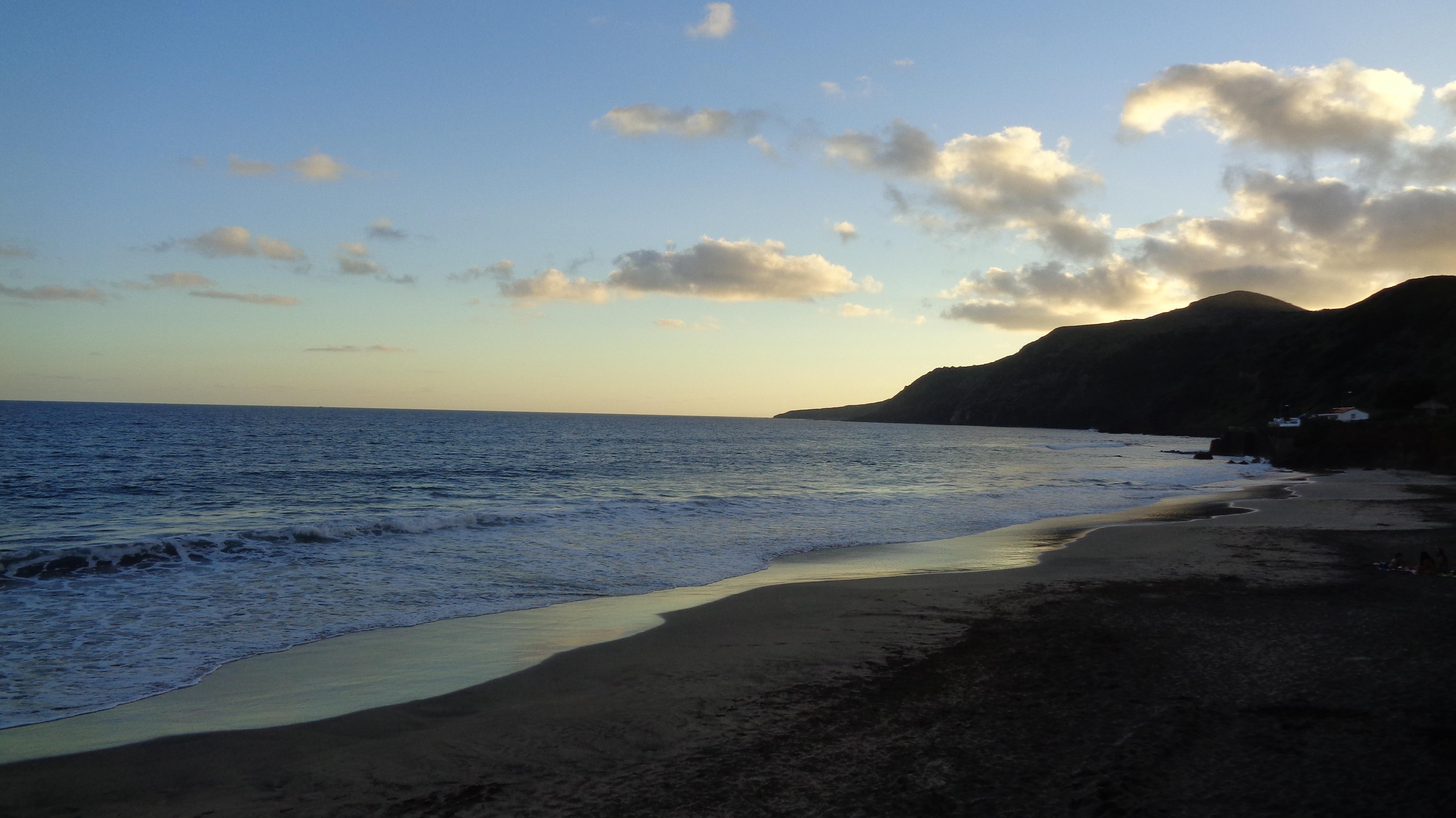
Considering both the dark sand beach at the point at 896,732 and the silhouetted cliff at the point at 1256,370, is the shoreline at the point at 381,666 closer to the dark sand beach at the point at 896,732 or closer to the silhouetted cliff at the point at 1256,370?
the dark sand beach at the point at 896,732

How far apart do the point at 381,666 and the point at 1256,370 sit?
144 metres

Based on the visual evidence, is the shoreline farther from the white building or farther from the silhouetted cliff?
the silhouetted cliff

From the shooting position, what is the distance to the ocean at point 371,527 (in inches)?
419

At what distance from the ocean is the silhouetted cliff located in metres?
47.3

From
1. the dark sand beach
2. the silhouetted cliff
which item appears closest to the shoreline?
the dark sand beach

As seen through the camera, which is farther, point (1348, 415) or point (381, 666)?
point (1348, 415)

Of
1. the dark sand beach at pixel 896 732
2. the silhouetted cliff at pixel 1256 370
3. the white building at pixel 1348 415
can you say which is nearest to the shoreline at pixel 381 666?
the dark sand beach at pixel 896 732

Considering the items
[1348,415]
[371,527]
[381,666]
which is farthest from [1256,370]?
[381,666]

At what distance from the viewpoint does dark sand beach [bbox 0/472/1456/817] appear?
539 centimetres

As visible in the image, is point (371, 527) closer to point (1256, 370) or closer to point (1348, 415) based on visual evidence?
point (1348, 415)

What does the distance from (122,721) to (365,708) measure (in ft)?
7.03

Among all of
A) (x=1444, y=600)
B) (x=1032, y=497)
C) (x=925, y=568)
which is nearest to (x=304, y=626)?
(x=925, y=568)

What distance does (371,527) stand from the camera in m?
20.3

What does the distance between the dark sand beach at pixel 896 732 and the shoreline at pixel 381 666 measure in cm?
40
